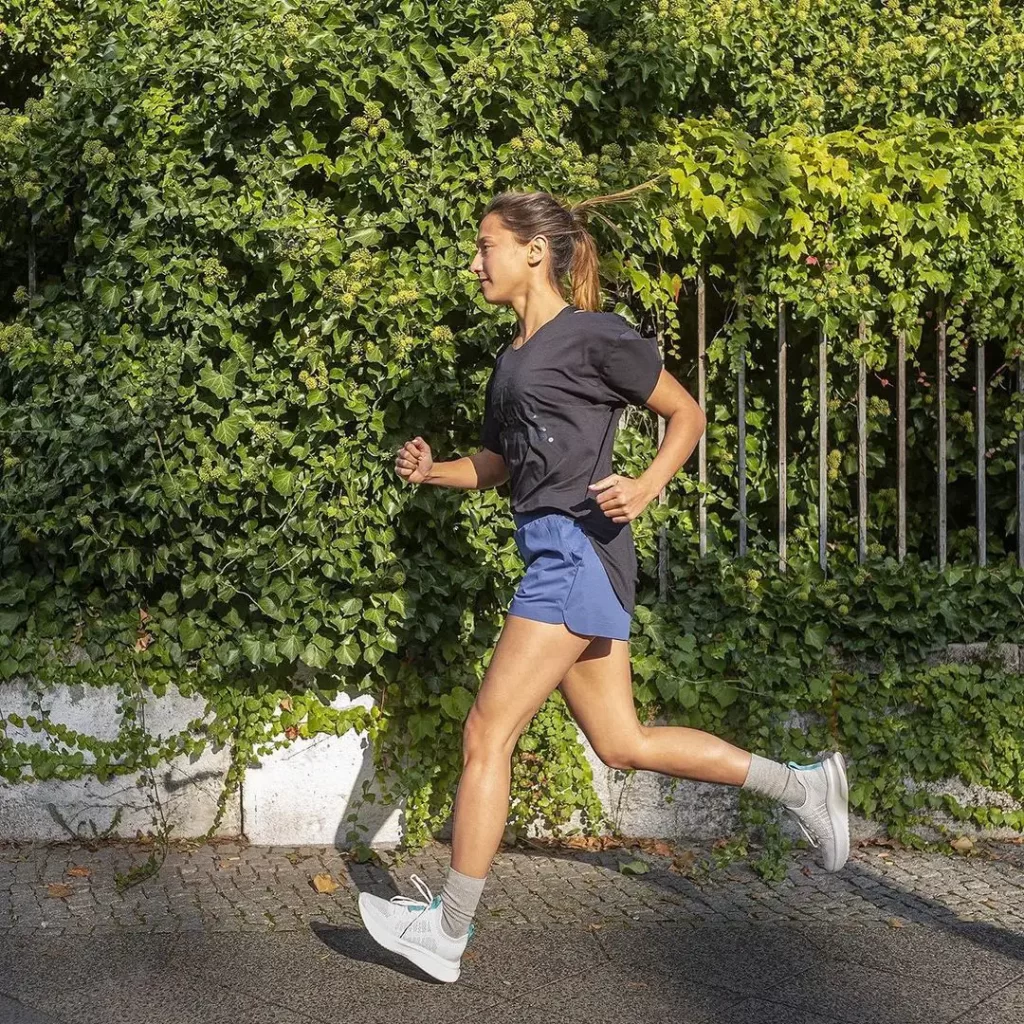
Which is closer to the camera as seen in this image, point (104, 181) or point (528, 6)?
point (528, 6)

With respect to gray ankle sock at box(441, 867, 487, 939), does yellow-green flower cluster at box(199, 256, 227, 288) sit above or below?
above

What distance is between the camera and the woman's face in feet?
12.1

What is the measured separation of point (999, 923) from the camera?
4.08m

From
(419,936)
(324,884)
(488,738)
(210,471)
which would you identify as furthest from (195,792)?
(488,738)

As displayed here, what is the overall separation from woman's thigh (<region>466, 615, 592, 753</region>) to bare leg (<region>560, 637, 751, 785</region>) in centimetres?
16

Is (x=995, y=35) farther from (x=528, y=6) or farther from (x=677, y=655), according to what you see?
(x=677, y=655)

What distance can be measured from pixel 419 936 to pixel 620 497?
4.09 feet

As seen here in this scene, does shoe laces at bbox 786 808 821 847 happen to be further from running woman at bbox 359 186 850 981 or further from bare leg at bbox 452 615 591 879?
bare leg at bbox 452 615 591 879

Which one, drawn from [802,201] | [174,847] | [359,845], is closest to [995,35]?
[802,201]

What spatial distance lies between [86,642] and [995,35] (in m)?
4.52

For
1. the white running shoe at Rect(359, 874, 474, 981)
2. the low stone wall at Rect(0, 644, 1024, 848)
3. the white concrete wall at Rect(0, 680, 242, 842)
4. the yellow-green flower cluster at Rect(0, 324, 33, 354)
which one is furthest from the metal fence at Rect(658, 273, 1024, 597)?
the yellow-green flower cluster at Rect(0, 324, 33, 354)

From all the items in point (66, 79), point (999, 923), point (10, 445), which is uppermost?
point (66, 79)

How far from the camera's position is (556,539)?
11.8ft

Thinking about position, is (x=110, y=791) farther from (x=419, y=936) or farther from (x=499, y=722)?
(x=499, y=722)
